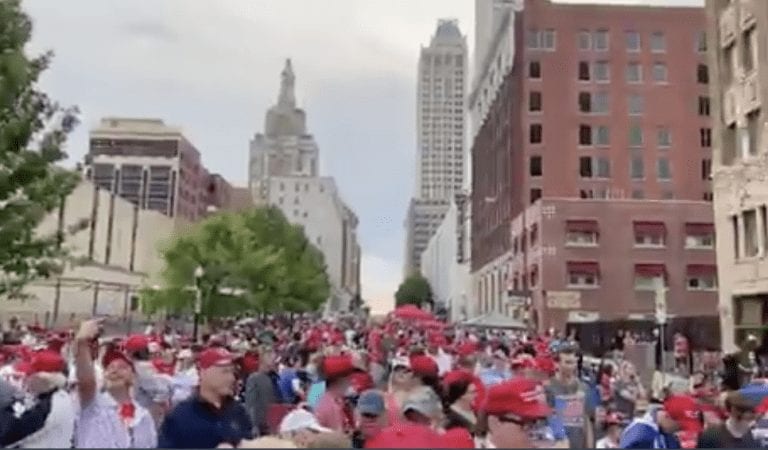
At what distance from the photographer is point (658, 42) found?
77.6m

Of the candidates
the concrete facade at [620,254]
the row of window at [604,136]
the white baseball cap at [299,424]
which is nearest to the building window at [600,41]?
the row of window at [604,136]

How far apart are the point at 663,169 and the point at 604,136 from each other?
17.4 feet

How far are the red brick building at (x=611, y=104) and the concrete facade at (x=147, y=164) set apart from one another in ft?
225

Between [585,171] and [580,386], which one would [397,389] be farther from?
[585,171]

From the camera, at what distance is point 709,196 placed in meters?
76.1

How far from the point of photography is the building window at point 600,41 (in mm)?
77562

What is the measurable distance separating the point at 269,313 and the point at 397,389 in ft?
233

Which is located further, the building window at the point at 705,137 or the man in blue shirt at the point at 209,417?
the building window at the point at 705,137

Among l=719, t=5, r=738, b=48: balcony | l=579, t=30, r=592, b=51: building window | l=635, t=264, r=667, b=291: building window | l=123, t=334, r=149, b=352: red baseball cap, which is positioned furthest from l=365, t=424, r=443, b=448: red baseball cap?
l=579, t=30, r=592, b=51: building window

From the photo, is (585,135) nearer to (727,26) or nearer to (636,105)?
(636,105)

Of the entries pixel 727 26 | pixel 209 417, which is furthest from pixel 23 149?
pixel 727 26

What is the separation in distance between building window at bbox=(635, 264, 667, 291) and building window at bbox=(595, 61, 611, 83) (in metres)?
18.4

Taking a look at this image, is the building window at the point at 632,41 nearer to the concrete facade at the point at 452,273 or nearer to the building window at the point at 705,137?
the building window at the point at 705,137

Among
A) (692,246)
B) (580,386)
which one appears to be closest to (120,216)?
(692,246)
